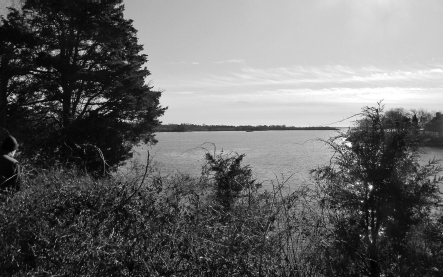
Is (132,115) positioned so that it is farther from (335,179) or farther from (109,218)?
(109,218)

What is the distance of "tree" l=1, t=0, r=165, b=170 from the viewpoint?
709 inches

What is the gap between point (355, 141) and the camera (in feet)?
27.2

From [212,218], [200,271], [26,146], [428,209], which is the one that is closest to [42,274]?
[200,271]

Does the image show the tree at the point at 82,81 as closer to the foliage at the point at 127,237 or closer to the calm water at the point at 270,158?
the calm water at the point at 270,158

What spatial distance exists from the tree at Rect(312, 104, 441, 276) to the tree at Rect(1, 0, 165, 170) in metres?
12.5

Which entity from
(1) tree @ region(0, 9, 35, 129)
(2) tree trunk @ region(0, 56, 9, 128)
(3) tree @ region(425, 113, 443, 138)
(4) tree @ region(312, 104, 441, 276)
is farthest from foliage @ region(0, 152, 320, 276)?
(1) tree @ region(0, 9, 35, 129)

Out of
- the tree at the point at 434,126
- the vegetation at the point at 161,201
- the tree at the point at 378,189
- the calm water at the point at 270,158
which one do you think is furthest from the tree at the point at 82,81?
the tree at the point at 434,126

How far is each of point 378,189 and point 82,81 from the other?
1603 centimetres

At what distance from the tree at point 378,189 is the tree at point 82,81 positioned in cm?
1254

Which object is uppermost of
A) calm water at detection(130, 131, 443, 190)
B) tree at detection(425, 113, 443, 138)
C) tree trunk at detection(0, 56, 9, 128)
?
tree trunk at detection(0, 56, 9, 128)

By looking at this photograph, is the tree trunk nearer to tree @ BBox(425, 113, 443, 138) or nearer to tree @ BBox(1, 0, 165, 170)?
tree @ BBox(1, 0, 165, 170)

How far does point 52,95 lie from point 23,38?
297 cm

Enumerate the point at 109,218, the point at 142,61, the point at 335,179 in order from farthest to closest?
the point at 142,61
the point at 335,179
the point at 109,218

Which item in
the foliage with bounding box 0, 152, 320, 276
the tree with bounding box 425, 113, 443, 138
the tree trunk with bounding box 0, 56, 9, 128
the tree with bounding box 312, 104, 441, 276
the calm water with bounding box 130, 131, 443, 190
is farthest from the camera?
the tree trunk with bounding box 0, 56, 9, 128
